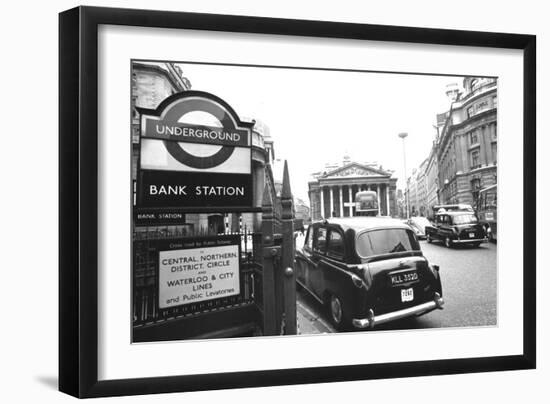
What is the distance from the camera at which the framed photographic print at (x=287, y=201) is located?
7.36ft

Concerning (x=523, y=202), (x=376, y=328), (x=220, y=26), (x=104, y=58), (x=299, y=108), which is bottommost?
(x=376, y=328)

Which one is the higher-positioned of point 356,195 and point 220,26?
point 220,26

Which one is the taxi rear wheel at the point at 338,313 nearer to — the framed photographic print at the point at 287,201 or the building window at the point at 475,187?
the framed photographic print at the point at 287,201

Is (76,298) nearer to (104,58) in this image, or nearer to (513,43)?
(104,58)

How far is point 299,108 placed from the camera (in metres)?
2.50

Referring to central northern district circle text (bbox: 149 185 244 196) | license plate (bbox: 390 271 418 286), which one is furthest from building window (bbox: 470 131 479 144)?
central northern district circle text (bbox: 149 185 244 196)

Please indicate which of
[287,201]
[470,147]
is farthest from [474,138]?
[287,201]

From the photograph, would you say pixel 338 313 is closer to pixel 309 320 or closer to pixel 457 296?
pixel 309 320

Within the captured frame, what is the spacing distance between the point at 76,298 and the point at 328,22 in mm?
2756

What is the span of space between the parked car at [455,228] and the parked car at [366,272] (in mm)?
187

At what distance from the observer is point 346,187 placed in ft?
8.29

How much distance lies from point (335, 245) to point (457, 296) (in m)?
1.09

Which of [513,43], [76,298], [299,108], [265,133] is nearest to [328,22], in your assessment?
[299,108]

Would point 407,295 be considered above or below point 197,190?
below
